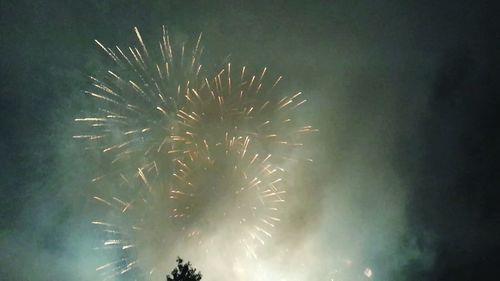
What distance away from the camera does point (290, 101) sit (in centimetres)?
3144

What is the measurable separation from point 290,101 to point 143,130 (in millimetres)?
12980

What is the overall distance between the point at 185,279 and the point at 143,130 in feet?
44.4

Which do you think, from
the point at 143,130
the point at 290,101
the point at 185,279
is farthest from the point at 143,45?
the point at 185,279

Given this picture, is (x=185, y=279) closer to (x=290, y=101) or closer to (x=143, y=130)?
(x=143, y=130)

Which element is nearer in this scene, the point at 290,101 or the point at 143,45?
the point at 143,45

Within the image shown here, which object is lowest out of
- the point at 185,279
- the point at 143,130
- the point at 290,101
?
the point at 185,279

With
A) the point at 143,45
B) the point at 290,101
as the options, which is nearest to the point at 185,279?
the point at 290,101

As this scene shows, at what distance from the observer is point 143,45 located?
2898cm

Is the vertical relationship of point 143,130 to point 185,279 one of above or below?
above

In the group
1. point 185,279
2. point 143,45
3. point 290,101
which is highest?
point 143,45

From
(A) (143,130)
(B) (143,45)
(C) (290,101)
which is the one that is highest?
(B) (143,45)

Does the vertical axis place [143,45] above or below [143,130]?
above

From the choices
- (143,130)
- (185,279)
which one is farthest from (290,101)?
(185,279)

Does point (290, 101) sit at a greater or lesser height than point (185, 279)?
greater
